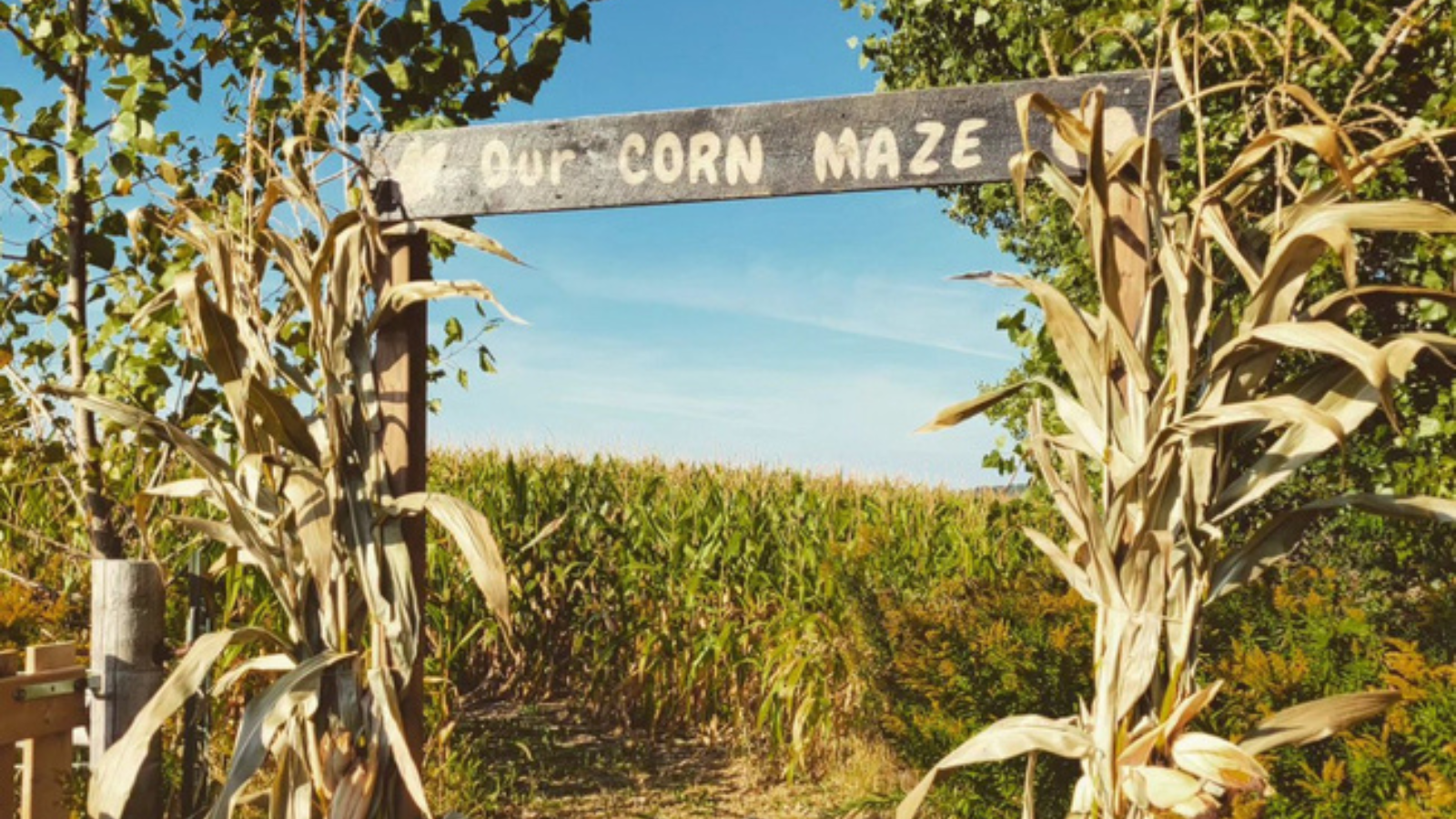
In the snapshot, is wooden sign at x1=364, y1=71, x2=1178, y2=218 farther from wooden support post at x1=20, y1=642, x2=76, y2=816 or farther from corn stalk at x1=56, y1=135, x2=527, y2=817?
wooden support post at x1=20, y1=642, x2=76, y2=816

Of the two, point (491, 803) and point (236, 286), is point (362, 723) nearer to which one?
point (236, 286)

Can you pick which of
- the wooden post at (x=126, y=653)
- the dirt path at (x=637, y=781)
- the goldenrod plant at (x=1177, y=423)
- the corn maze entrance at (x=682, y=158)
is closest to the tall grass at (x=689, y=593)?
the dirt path at (x=637, y=781)

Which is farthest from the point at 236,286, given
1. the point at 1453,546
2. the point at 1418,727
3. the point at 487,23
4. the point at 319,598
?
the point at 1453,546

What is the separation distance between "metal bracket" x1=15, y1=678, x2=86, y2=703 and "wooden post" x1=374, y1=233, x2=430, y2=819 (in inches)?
42.9

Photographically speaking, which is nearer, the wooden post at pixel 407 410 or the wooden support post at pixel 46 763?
the wooden post at pixel 407 410

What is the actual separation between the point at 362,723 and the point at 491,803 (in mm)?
2380

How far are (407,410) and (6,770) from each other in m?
1.59

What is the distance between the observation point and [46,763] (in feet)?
12.0

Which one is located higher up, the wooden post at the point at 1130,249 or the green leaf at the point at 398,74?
the green leaf at the point at 398,74

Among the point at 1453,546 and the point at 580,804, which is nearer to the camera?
the point at 1453,546

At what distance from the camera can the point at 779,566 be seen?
24.1 ft

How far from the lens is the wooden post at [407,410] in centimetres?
342

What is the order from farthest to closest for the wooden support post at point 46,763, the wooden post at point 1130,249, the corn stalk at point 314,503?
the wooden support post at point 46,763 < the corn stalk at point 314,503 < the wooden post at point 1130,249

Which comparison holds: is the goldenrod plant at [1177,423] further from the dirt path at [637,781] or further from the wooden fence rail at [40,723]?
the dirt path at [637,781]
